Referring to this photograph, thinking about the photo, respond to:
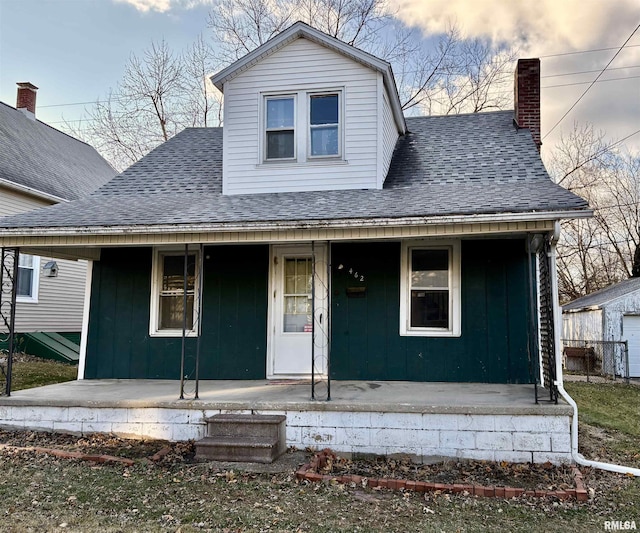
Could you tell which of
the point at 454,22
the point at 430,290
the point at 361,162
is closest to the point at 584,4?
the point at 454,22

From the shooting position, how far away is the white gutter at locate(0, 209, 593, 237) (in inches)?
229

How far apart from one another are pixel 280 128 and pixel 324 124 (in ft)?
2.39

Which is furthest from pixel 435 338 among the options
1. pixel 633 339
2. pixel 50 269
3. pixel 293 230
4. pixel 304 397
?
pixel 633 339

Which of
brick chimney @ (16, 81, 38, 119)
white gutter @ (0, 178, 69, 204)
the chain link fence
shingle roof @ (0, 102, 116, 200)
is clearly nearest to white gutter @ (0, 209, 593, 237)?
white gutter @ (0, 178, 69, 204)

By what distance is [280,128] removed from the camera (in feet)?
28.3

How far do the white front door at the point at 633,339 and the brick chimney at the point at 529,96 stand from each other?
27.2 feet

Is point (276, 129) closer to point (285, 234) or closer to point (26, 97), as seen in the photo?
point (285, 234)

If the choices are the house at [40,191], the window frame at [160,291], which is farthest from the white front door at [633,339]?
the house at [40,191]

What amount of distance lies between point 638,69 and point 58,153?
2112 centimetres

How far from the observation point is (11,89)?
18297 millimetres

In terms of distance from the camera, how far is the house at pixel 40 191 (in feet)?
42.4

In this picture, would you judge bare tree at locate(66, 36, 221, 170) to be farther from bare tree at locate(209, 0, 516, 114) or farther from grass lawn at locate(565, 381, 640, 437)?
grass lawn at locate(565, 381, 640, 437)

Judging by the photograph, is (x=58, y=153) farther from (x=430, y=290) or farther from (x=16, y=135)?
(x=430, y=290)

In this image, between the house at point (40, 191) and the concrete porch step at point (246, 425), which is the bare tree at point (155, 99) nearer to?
the house at point (40, 191)
